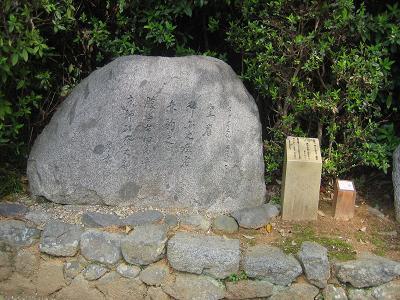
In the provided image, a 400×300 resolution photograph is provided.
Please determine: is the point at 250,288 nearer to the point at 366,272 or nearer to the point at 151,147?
the point at 366,272

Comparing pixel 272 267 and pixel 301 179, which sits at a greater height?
pixel 301 179

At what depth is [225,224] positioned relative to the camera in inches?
147

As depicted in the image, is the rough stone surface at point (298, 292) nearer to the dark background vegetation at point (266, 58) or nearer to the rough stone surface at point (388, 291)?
the rough stone surface at point (388, 291)

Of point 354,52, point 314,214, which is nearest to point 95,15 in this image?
point 354,52

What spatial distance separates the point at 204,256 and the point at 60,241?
95cm

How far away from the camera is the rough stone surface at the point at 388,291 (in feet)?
11.4

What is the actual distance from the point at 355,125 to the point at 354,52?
0.53m

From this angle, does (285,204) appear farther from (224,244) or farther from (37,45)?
(37,45)

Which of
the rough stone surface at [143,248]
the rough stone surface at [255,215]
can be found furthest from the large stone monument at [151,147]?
the rough stone surface at [143,248]

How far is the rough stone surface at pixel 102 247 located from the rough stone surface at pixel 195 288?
40cm

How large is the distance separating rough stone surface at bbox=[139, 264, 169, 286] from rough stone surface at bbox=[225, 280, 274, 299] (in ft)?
1.36

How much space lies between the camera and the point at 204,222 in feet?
12.3

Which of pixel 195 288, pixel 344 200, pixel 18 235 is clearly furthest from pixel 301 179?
pixel 18 235

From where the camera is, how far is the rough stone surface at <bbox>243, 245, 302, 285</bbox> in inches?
136
